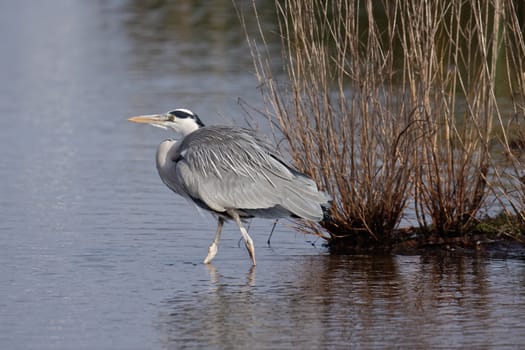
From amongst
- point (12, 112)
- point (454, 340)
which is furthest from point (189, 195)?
point (12, 112)

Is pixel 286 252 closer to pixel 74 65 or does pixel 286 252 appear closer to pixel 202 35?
pixel 74 65

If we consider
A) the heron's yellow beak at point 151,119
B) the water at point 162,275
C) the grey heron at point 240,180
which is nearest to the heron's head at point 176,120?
the heron's yellow beak at point 151,119

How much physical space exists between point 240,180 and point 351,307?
1.67 metres

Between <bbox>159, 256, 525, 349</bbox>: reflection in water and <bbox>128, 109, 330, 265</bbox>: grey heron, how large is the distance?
1.43 ft

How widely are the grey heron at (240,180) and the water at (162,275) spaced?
417mm

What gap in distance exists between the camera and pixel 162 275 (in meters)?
8.73

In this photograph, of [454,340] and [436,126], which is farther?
[436,126]

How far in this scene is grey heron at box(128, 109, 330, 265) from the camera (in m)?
8.95

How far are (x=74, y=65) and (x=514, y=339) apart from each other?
49.1ft

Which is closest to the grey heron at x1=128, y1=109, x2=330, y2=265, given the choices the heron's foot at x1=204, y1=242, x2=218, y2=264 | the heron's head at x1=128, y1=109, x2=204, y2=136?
the heron's foot at x1=204, y1=242, x2=218, y2=264

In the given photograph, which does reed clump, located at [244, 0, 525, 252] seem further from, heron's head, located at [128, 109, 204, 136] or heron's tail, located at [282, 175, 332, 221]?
heron's head, located at [128, 109, 204, 136]

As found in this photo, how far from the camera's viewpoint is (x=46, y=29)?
25.9m

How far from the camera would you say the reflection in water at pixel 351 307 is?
7.03 metres

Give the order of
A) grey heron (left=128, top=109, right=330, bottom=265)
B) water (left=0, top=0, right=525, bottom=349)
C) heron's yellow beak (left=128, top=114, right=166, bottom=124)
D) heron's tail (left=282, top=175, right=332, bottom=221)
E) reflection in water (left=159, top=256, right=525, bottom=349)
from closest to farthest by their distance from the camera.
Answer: reflection in water (left=159, top=256, right=525, bottom=349)
water (left=0, top=0, right=525, bottom=349)
heron's tail (left=282, top=175, right=332, bottom=221)
grey heron (left=128, top=109, right=330, bottom=265)
heron's yellow beak (left=128, top=114, right=166, bottom=124)
